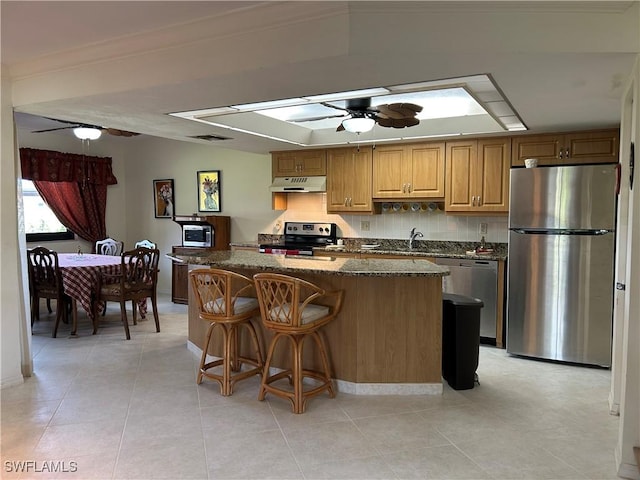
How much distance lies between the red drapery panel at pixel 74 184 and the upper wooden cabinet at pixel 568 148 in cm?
604

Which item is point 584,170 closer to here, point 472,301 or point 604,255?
point 604,255

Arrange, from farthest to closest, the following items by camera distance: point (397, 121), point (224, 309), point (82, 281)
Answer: point (82, 281)
point (397, 121)
point (224, 309)

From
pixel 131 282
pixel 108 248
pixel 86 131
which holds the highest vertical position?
pixel 86 131

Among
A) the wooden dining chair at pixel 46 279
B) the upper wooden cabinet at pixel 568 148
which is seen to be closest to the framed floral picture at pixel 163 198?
the wooden dining chair at pixel 46 279

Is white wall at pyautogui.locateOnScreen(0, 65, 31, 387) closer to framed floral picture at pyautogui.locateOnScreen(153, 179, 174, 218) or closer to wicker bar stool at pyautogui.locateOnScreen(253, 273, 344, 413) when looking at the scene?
wicker bar stool at pyautogui.locateOnScreen(253, 273, 344, 413)

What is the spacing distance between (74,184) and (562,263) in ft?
21.7

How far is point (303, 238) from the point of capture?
6480mm

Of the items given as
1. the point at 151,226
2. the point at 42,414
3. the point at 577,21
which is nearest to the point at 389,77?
the point at 577,21

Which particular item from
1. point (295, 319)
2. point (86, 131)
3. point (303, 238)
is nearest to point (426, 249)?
point (303, 238)

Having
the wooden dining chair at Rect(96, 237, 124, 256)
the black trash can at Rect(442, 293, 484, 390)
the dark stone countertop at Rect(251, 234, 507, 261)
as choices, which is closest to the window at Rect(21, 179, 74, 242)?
the wooden dining chair at Rect(96, 237, 124, 256)

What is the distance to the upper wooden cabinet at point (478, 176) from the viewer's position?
489 centimetres

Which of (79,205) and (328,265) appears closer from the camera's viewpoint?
(328,265)

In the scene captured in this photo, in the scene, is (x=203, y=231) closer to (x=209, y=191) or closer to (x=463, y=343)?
(x=209, y=191)

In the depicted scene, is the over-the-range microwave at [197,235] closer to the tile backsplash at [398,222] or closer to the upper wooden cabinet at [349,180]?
the tile backsplash at [398,222]
